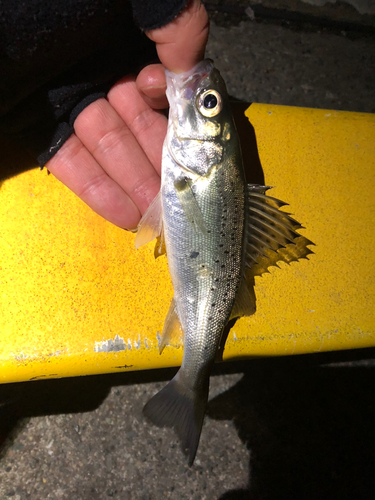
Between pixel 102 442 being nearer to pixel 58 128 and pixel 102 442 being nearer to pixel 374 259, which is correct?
pixel 58 128

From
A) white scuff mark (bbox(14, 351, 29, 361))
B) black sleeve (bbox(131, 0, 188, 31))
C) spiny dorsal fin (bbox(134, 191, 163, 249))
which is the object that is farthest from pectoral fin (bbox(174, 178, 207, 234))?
white scuff mark (bbox(14, 351, 29, 361))

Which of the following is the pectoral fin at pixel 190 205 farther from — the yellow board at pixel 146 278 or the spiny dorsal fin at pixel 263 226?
the yellow board at pixel 146 278

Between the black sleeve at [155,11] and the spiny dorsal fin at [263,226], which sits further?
the spiny dorsal fin at [263,226]

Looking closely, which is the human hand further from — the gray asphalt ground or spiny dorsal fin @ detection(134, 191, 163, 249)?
the gray asphalt ground

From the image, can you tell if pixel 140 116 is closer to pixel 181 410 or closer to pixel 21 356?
pixel 21 356

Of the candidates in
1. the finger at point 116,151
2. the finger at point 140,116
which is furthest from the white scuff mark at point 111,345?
the finger at point 140,116

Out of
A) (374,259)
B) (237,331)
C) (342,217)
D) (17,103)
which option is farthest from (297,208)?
(17,103)
